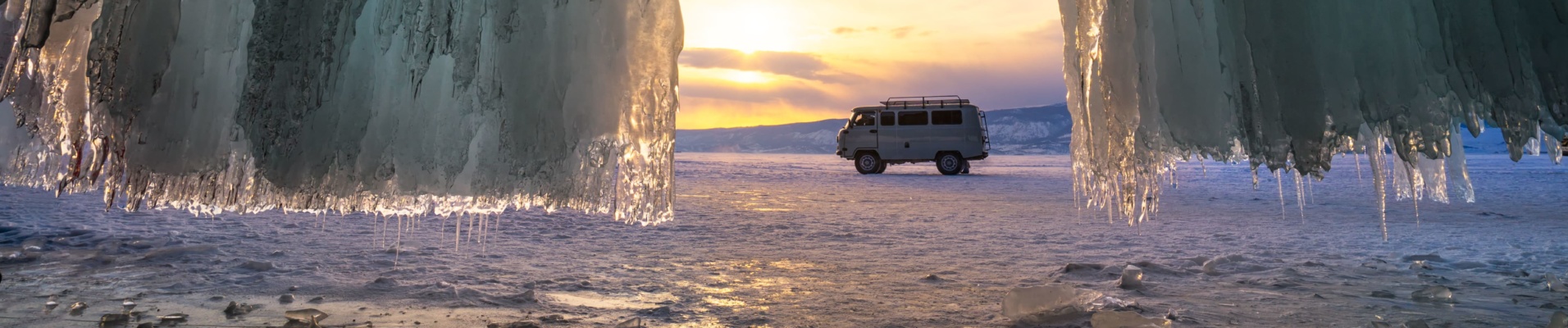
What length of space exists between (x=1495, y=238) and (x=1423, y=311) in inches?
105

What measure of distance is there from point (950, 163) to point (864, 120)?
176 centimetres

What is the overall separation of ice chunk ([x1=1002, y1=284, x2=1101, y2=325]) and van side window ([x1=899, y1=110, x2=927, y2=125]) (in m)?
11.8

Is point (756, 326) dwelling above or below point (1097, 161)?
below

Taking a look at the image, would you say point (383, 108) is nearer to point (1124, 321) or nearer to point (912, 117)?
point (1124, 321)

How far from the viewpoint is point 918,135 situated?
14.2 metres

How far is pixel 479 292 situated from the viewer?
298 cm

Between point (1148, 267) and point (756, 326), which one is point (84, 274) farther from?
point (1148, 267)

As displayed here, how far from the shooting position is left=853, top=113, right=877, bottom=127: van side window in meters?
14.5

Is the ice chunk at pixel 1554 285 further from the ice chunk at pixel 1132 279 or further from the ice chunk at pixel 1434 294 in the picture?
the ice chunk at pixel 1132 279

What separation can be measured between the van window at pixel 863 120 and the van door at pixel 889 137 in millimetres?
186

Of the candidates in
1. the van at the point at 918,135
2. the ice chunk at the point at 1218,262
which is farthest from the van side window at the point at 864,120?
the ice chunk at the point at 1218,262

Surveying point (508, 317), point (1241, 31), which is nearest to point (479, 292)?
point (508, 317)

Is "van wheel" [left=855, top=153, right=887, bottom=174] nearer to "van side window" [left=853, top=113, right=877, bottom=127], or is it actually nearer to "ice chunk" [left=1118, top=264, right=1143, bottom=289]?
"van side window" [left=853, top=113, right=877, bottom=127]

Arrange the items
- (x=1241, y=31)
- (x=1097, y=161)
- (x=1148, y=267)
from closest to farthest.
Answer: (x=1241, y=31)
(x=1097, y=161)
(x=1148, y=267)
